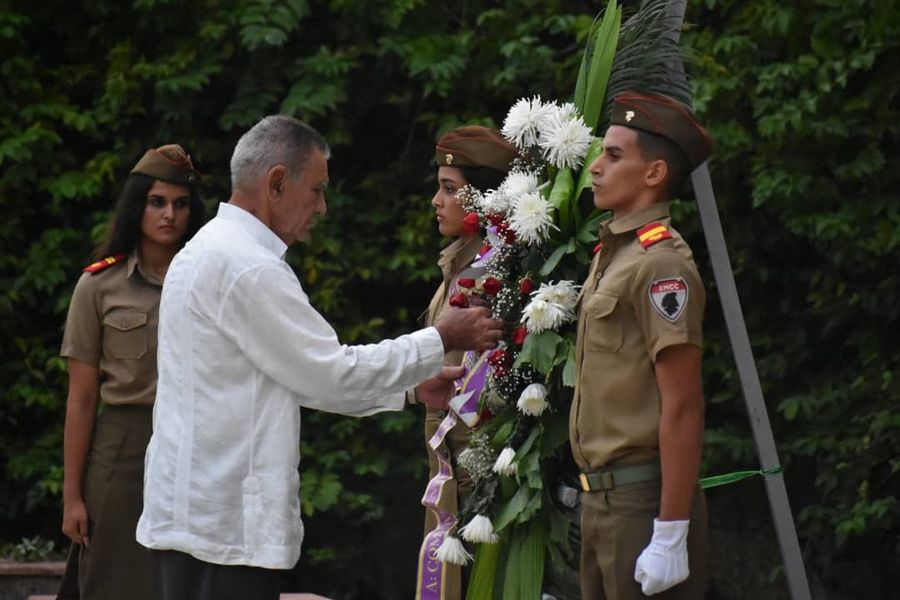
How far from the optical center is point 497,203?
4.17 meters

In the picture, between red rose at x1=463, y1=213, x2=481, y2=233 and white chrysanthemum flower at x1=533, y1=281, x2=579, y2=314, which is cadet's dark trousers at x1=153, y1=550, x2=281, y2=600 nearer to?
white chrysanthemum flower at x1=533, y1=281, x2=579, y2=314

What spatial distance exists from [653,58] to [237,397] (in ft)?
4.84

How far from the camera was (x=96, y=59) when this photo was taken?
24.5 ft

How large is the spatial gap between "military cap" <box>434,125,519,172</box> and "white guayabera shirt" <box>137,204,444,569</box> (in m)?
1.12

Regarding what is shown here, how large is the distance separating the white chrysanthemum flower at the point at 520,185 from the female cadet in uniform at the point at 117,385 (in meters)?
1.48

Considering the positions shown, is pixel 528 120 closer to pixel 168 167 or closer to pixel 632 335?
pixel 632 335

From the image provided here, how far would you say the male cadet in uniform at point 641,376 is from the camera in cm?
348

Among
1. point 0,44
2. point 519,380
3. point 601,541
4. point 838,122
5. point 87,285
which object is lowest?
point 601,541

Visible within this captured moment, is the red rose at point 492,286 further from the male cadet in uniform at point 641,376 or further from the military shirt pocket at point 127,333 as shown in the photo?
the military shirt pocket at point 127,333

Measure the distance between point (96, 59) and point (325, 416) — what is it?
2.17m

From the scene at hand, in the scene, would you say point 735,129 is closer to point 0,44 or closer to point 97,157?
point 97,157

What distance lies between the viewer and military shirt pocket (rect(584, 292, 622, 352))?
3618mm

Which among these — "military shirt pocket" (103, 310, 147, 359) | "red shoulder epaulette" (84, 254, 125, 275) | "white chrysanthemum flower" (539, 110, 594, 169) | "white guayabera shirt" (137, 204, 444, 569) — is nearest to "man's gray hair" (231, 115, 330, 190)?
"white guayabera shirt" (137, 204, 444, 569)

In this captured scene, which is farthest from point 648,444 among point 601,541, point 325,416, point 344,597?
point 344,597
